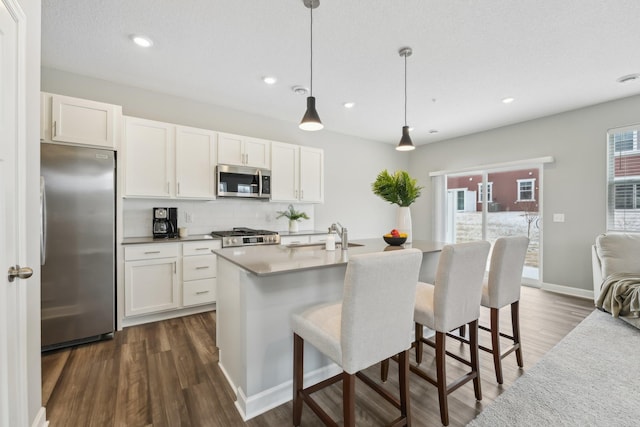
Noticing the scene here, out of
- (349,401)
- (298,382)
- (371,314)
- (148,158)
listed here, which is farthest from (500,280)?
(148,158)

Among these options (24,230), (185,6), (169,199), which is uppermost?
(185,6)

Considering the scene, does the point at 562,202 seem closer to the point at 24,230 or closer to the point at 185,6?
the point at 185,6

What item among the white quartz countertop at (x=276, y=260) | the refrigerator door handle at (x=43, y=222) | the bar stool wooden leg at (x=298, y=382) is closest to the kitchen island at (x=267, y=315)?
the white quartz countertop at (x=276, y=260)

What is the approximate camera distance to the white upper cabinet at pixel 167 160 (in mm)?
3164

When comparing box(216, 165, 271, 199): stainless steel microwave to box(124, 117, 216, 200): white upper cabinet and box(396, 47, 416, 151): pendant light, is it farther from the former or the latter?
box(396, 47, 416, 151): pendant light

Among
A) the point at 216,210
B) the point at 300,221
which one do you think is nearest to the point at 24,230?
the point at 216,210

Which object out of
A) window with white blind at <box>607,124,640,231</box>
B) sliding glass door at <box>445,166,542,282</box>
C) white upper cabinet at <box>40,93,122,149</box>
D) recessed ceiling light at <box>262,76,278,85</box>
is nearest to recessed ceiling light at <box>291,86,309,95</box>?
recessed ceiling light at <box>262,76,278,85</box>

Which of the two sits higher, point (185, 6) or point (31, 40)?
point (185, 6)

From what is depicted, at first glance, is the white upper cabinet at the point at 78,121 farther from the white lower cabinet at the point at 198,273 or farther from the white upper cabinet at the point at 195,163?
the white lower cabinet at the point at 198,273

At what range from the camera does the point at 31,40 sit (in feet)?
4.62

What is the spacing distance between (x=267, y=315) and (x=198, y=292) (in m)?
1.97

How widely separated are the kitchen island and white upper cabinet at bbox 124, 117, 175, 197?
1.88 m

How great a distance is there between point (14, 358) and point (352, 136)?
5335 millimetres

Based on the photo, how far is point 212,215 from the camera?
399 cm
